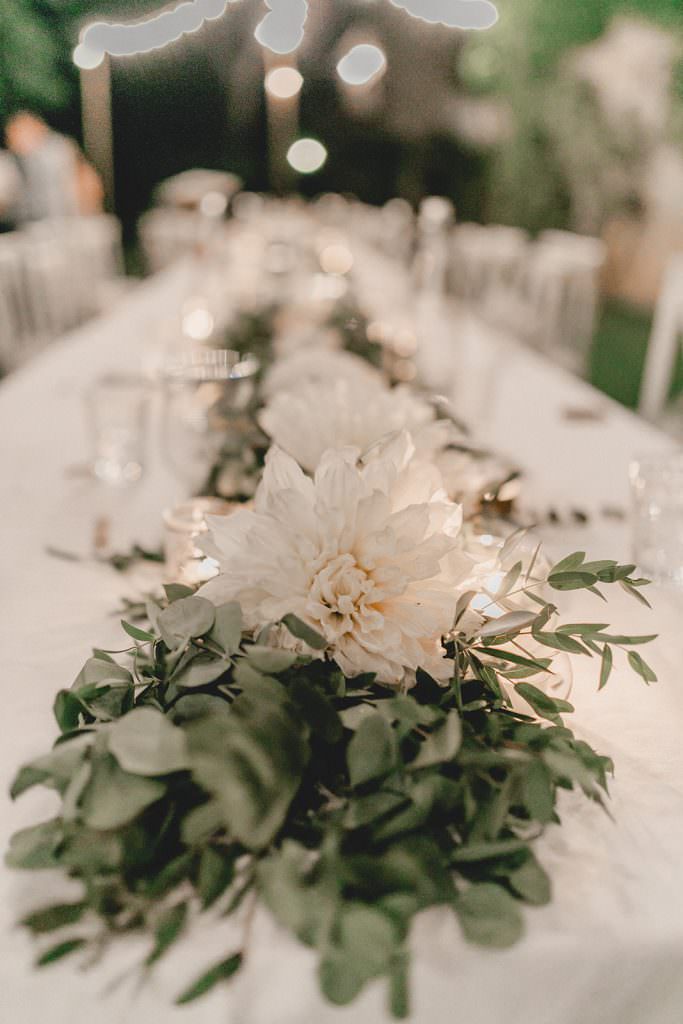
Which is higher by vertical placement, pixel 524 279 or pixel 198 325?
pixel 198 325

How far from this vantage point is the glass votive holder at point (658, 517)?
0.96 metres

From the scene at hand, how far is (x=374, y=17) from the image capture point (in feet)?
32.3

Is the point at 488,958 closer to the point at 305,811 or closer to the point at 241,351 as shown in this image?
the point at 305,811

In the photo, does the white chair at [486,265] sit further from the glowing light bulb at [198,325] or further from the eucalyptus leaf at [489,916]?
the eucalyptus leaf at [489,916]

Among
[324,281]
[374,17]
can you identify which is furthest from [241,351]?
[374,17]

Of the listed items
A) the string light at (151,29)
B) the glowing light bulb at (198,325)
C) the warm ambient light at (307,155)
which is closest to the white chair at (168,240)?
the warm ambient light at (307,155)

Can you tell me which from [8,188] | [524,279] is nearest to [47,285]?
[524,279]

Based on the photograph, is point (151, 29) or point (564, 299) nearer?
point (151, 29)

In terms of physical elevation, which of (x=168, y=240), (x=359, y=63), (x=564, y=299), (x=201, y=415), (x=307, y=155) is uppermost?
(x=359, y=63)

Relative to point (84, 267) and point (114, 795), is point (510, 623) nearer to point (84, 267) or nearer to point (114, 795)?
point (114, 795)

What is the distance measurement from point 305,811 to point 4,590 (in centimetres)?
59

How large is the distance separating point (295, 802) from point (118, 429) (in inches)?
37.1

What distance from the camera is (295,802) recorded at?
20.2 inches

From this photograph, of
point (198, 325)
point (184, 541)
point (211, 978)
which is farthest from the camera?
point (198, 325)
